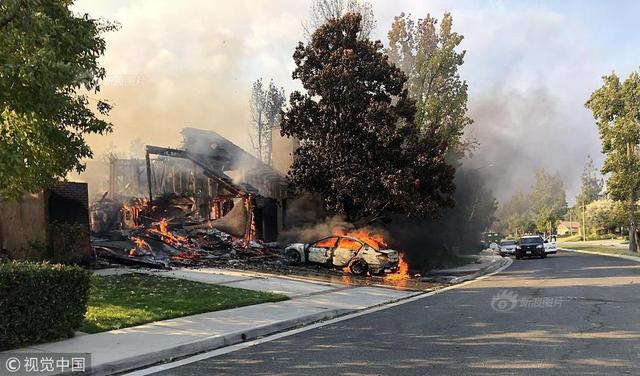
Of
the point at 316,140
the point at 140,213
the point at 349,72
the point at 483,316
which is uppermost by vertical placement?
the point at 349,72

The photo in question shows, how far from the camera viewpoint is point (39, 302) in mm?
6395

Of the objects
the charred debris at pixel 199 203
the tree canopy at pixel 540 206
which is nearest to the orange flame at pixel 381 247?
the charred debris at pixel 199 203

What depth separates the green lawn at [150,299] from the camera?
7918 mm

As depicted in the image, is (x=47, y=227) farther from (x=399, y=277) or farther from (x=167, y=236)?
(x=399, y=277)

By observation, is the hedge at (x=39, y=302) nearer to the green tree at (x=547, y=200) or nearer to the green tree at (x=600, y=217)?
the green tree at (x=600, y=217)

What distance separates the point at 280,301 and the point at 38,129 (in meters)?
5.59

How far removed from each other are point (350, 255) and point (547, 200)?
297ft

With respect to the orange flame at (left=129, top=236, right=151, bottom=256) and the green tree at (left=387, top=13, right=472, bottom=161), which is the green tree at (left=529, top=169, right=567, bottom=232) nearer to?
the green tree at (left=387, top=13, right=472, bottom=161)

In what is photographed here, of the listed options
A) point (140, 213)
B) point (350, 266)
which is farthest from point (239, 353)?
point (140, 213)

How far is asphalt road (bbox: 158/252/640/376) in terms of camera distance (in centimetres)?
554

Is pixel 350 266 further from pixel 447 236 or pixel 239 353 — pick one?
pixel 447 236

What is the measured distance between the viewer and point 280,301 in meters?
10.6

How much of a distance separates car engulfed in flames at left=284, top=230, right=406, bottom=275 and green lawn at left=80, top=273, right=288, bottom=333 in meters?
6.25

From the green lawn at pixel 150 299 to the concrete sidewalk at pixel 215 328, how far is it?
30 cm
